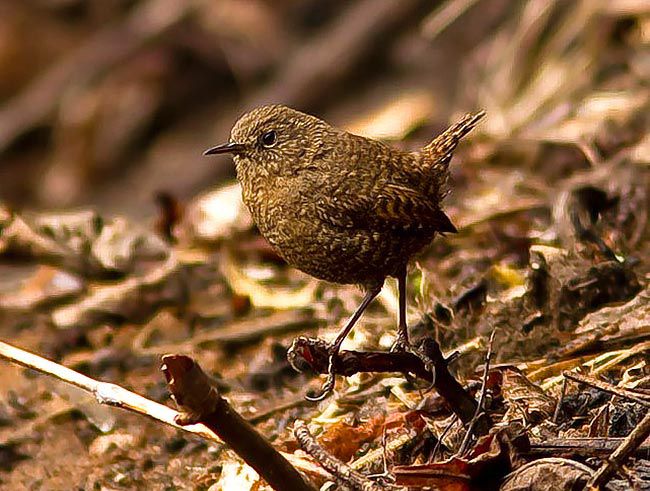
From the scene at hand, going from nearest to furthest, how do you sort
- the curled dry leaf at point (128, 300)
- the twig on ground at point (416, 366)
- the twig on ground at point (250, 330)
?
the twig on ground at point (416, 366), the twig on ground at point (250, 330), the curled dry leaf at point (128, 300)

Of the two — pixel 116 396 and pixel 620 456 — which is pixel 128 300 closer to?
pixel 116 396

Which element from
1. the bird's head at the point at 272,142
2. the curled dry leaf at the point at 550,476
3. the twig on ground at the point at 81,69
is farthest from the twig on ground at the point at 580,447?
the twig on ground at the point at 81,69

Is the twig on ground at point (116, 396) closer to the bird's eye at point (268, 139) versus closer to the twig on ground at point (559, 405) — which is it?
the twig on ground at point (559, 405)

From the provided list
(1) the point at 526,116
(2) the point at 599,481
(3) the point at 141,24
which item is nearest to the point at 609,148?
(1) the point at 526,116

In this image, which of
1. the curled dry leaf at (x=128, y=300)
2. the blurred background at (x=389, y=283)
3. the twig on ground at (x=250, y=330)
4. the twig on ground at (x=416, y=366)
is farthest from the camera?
the curled dry leaf at (x=128, y=300)

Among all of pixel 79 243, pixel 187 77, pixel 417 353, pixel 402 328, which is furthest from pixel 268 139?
pixel 187 77

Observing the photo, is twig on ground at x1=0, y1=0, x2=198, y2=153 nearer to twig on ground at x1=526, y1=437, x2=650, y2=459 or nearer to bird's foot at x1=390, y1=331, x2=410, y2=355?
bird's foot at x1=390, y1=331, x2=410, y2=355

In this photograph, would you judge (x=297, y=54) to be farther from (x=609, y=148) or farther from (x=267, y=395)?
(x=267, y=395)
